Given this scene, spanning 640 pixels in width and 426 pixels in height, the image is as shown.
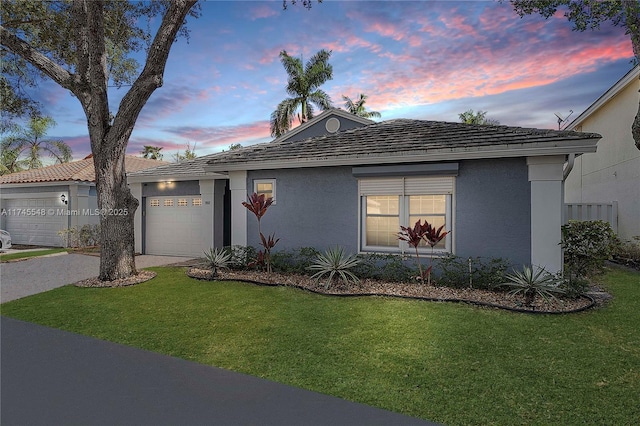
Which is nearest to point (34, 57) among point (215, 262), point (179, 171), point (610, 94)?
point (179, 171)

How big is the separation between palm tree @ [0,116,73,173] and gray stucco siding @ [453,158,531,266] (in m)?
34.2

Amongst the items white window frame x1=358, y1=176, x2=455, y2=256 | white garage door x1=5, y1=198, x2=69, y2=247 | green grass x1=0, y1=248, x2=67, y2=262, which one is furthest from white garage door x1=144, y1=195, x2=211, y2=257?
white window frame x1=358, y1=176, x2=455, y2=256

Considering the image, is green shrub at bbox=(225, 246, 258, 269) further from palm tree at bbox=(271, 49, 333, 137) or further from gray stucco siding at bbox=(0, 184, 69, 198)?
palm tree at bbox=(271, 49, 333, 137)

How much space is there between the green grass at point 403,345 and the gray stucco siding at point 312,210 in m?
2.18

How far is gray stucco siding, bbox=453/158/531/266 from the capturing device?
7422 mm

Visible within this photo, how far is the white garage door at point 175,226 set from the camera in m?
13.3

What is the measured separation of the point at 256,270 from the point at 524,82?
33.8ft

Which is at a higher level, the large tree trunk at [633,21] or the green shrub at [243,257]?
the large tree trunk at [633,21]

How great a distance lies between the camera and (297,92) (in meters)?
25.5

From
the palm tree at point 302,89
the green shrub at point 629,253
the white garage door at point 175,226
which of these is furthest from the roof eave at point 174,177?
the green shrub at point 629,253

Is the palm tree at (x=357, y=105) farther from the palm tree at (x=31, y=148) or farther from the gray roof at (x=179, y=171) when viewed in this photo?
the palm tree at (x=31, y=148)

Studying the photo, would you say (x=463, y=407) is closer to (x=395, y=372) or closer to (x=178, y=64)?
(x=395, y=372)

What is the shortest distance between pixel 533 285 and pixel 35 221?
22180 mm

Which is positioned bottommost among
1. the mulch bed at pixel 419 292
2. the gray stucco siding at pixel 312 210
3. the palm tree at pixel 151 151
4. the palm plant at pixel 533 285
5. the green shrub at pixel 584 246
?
the mulch bed at pixel 419 292
